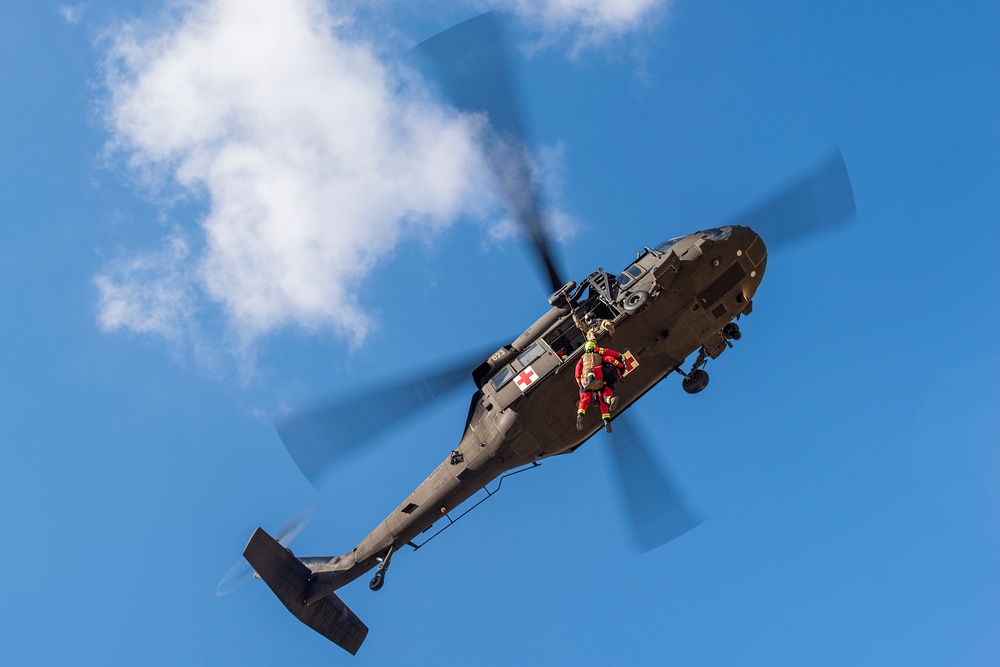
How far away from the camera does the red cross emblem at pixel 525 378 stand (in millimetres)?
18375

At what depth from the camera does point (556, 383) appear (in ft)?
60.0

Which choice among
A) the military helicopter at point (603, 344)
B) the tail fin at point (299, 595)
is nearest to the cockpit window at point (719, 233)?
the military helicopter at point (603, 344)

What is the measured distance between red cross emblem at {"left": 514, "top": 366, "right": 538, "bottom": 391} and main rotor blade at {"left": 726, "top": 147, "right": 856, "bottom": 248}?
547 centimetres

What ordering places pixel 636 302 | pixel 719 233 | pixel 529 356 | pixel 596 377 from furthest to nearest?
pixel 529 356 < pixel 719 233 < pixel 636 302 < pixel 596 377

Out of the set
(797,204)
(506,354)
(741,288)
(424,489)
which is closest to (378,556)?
(424,489)

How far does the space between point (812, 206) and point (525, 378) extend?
281 inches

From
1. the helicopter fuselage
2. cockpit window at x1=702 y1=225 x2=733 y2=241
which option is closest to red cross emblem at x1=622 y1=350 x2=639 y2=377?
the helicopter fuselage

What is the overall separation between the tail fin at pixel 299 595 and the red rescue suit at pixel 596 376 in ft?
28.7

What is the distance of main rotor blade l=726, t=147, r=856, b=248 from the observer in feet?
59.3

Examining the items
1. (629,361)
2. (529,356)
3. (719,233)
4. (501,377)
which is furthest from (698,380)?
(501,377)

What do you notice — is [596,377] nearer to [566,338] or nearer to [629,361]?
[629,361]

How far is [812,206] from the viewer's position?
18078 mm

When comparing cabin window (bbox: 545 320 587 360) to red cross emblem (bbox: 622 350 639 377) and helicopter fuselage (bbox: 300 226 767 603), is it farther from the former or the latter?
red cross emblem (bbox: 622 350 639 377)

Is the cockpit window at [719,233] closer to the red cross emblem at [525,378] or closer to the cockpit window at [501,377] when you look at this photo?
the red cross emblem at [525,378]
